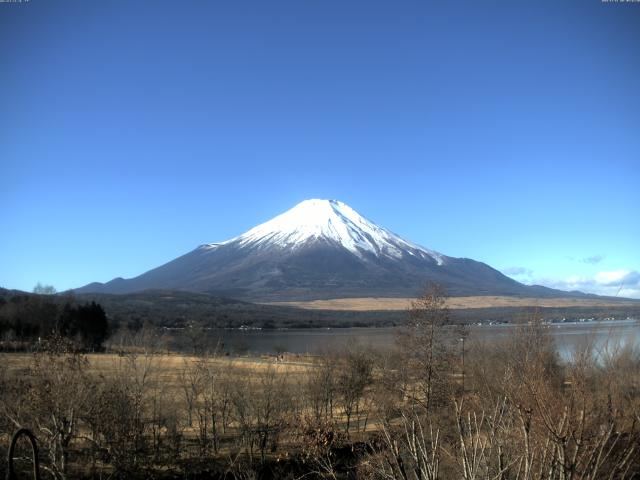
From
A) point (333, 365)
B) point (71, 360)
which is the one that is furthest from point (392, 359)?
point (71, 360)

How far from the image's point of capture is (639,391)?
2325 cm

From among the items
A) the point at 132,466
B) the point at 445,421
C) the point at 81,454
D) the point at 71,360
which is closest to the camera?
the point at 71,360

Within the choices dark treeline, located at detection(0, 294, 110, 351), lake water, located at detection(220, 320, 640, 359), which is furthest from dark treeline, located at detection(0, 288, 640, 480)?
dark treeline, located at detection(0, 294, 110, 351)

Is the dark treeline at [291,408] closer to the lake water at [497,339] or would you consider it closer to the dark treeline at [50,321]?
the lake water at [497,339]

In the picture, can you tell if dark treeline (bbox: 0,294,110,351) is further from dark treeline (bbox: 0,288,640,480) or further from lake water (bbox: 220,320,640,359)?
dark treeline (bbox: 0,288,640,480)

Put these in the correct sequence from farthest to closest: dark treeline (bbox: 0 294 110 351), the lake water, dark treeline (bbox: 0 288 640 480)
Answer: dark treeline (bbox: 0 294 110 351), the lake water, dark treeline (bbox: 0 288 640 480)

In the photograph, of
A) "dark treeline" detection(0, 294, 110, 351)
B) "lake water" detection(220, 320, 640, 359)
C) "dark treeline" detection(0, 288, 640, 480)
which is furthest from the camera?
"dark treeline" detection(0, 294, 110, 351)

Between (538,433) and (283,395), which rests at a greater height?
(538,433)

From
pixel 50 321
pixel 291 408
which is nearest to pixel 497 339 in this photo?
pixel 291 408

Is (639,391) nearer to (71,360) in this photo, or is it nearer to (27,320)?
(71,360)

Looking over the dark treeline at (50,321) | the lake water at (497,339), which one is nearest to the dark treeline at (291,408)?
the lake water at (497,339)

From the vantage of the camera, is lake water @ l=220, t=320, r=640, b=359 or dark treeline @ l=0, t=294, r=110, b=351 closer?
lake water @ l=220, t=320, r=640, b=359

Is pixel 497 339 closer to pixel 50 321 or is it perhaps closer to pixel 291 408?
pixel 291 408

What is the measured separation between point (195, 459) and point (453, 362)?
46.5 feet
